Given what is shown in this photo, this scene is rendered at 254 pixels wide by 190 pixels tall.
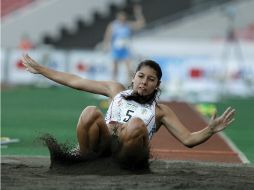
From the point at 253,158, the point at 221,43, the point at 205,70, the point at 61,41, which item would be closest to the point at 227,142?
the point at 253,158

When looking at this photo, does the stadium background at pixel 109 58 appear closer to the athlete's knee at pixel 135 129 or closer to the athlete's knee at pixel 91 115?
the athlete's knee at pixel 91 115

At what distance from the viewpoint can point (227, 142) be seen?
39.0 ft

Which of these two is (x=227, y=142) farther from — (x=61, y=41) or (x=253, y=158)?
(x=61, y=41)

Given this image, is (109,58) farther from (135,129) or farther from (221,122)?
(135,129)

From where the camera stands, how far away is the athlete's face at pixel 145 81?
7.83m

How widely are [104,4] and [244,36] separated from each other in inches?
206

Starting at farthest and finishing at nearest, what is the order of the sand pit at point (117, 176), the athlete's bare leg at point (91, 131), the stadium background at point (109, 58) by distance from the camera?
the stadium background at point (109, 58) → the athlete's bare leg at point (91, 131) → the sand pit at point (117, 176)

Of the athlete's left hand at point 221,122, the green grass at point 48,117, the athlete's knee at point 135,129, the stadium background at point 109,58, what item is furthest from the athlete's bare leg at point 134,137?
the stadium background at point 109,58

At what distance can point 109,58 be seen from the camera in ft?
82.3

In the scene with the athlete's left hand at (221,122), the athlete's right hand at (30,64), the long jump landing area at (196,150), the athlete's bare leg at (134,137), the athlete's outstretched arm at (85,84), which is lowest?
the long jump landing area at (196,150)

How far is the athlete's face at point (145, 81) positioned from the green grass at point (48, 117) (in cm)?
214

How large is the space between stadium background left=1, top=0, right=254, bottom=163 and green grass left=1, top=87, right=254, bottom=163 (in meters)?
0.02

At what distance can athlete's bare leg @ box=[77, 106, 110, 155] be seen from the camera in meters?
7.45

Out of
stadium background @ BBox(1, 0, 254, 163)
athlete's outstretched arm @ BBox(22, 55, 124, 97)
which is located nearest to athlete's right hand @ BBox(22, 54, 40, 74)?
athlete's outstretched arm @ BBox(22, 55, 124, 97)
